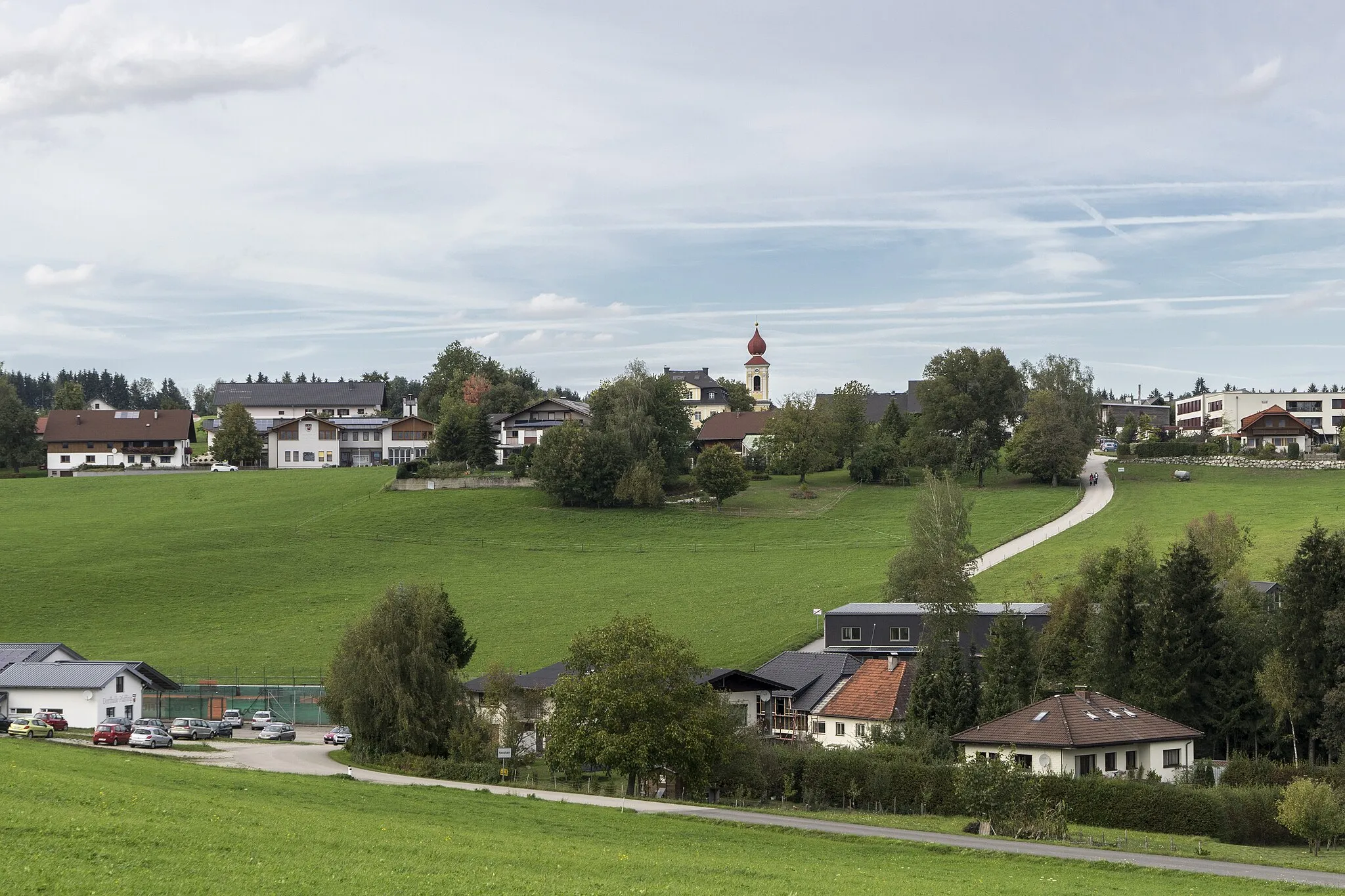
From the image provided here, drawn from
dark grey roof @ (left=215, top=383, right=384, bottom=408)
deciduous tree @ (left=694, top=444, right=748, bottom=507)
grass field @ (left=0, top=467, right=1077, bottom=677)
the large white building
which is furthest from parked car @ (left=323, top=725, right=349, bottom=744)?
the large white building

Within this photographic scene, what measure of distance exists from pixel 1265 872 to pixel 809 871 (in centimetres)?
1154

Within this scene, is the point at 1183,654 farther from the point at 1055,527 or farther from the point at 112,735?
the point at 1055,527

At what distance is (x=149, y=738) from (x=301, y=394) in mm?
125940

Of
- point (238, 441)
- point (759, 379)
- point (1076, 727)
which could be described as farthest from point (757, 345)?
point (1076, 727)

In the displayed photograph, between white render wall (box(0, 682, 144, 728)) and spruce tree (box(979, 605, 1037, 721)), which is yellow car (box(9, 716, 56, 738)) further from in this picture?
spruce tree (box(979, 605, 1037, 721))

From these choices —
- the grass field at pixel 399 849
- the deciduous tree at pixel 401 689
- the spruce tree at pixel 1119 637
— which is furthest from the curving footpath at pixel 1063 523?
the grass field at pixel 399 849

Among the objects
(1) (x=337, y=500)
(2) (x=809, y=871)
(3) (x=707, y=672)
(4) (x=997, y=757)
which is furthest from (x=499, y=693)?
(1) (x=337, y=500)

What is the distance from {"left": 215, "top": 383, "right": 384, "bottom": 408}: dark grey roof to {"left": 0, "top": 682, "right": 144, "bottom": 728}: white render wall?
114 meters

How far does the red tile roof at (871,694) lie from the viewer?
53719 millimetres

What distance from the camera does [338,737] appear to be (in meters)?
54.0

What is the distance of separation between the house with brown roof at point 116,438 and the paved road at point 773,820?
95.7m

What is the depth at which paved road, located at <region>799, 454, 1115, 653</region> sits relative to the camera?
83.1 meters

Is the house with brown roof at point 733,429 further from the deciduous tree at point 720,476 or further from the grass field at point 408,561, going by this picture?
the deciduous tree at point 720,476

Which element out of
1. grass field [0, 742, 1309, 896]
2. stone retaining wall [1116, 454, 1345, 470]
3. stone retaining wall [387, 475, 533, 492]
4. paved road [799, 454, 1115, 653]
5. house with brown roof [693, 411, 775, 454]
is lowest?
grass field [0, 742, 1309, 896]
